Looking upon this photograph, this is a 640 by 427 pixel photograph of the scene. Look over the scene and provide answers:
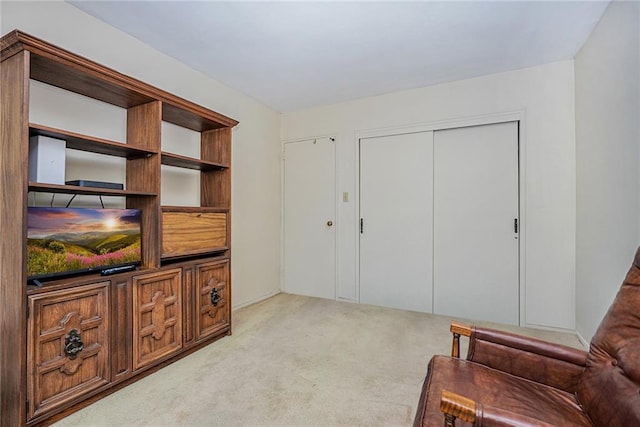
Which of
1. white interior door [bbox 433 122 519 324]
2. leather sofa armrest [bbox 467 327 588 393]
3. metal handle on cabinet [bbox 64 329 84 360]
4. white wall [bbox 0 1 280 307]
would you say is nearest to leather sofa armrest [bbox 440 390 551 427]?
leather sofa armrest [bbox 467 327 588 393]

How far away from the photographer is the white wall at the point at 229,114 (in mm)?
1960

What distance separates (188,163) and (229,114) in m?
1.00

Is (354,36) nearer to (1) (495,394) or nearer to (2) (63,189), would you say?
(2) (63,189)

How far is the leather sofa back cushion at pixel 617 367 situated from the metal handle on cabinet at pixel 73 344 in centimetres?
240

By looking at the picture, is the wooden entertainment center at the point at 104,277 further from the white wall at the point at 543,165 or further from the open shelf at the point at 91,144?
the white wall at the point at 543,165

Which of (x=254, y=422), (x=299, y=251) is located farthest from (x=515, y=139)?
(x=254, y=422)

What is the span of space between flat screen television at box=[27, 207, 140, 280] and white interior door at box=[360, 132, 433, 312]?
2.48 metres

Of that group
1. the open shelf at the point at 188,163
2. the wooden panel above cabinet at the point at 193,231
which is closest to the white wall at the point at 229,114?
the open shelf at the point at 188,163

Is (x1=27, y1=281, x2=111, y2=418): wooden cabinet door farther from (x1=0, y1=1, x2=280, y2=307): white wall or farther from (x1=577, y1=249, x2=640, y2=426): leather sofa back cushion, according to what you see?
(x1=577, y1=249, x2=640, y2=426): leather sofa back cushion

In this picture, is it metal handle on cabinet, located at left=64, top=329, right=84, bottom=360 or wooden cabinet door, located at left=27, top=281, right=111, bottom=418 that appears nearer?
wooden cabinet door, located at left=27, top=281, right=111, bottom=418

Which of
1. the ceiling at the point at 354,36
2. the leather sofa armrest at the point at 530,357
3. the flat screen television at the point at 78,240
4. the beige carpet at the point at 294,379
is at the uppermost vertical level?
the ceiling at the point at 354,36

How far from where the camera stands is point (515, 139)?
3.03 m

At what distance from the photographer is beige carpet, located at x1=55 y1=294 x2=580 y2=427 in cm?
168

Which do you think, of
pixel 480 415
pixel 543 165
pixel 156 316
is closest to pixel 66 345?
pixel 156 316
